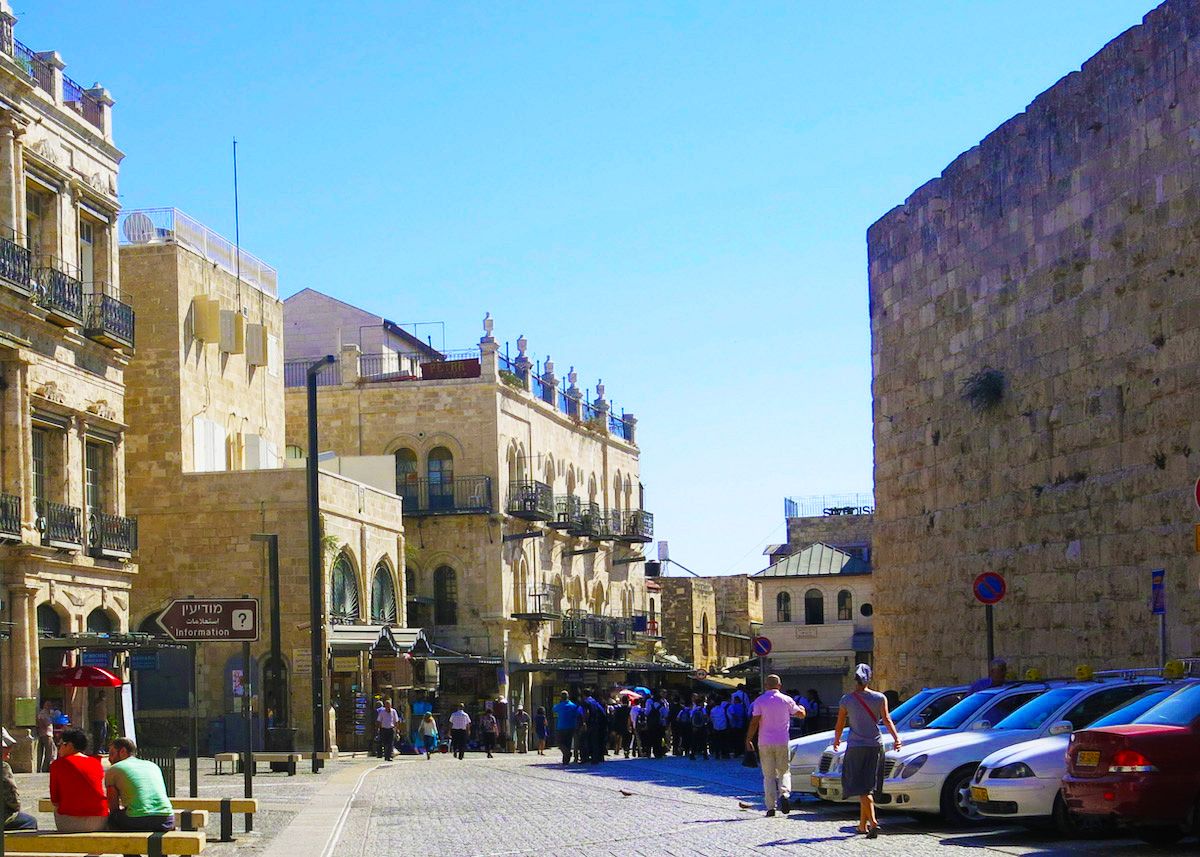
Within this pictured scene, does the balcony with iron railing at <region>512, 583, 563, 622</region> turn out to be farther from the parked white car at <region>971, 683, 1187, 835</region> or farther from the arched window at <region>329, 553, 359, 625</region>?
the parked white car at <region>971, 683, 1187, 835</region>

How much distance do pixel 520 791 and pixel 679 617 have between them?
5492cm

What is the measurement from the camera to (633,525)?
68812mm

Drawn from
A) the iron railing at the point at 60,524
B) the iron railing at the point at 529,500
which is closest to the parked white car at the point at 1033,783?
the iron railing at the point at 60,524

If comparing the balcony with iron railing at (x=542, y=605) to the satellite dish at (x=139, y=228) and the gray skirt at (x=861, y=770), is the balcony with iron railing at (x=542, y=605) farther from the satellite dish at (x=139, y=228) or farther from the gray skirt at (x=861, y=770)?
the gray skirt at (x=861, y=770)

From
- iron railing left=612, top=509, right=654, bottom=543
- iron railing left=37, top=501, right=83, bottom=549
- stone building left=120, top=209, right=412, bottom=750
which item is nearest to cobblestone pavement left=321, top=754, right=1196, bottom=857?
iron railing left=37, top=501, right=83, bottom=549

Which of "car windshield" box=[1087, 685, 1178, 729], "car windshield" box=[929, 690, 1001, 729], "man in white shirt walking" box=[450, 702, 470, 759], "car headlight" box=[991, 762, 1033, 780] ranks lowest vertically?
"man in white shirt walking" box=[450, 702, 470, 759]

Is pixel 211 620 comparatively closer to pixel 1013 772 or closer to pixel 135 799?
pixel 135 799

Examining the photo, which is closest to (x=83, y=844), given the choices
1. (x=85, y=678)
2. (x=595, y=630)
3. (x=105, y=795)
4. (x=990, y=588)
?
(x=105, y=795)

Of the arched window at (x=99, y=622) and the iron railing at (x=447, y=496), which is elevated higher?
the iron railing at (x=447, y=496)

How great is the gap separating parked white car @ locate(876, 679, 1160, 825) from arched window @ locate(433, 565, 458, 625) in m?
40.5

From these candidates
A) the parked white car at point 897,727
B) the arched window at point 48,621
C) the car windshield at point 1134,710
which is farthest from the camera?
the arched window at point 48,621

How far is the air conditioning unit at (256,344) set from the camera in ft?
152

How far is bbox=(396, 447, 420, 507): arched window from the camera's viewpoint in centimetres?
5647

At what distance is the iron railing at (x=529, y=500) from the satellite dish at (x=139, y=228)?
55.5 ft
